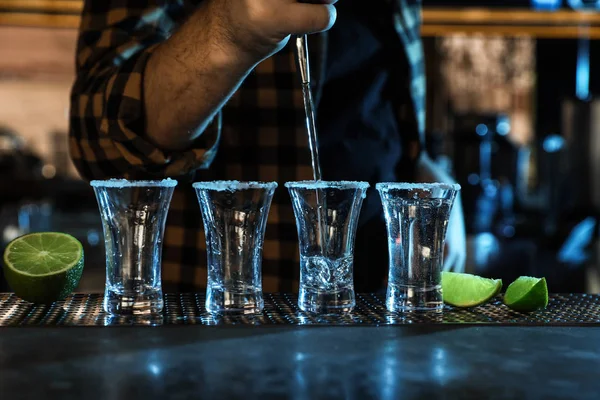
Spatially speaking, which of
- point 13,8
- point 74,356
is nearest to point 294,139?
point 74,356

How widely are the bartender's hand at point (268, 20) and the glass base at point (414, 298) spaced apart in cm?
34

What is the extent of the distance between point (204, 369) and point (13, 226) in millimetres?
3043

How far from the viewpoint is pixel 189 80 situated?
124 cm

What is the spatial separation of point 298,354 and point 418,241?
313mm

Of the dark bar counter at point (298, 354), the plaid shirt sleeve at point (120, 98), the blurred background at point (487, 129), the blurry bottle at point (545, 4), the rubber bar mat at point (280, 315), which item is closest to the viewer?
the dark bar counter at point (298, 354)

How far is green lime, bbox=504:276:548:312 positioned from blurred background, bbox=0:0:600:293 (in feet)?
5.91

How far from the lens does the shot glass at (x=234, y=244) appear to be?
1035 mm

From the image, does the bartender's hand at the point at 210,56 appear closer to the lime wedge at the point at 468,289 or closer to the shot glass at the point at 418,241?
the shot glass at the point at 418,241

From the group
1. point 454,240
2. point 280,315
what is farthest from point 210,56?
point 454,240

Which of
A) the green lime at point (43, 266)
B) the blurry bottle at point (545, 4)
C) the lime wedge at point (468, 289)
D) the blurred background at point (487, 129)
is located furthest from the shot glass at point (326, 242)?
the blurry bottle at point (545, 4)

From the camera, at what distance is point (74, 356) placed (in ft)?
2.64

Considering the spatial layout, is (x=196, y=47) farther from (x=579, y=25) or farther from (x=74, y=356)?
(x=579, y=25)

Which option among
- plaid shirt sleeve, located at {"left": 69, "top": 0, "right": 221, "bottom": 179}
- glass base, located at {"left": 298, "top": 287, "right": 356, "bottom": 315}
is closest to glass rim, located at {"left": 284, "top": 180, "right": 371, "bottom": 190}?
glass base, located at {"left": 298, "top": 287, "right": 356, "bottom": 315}

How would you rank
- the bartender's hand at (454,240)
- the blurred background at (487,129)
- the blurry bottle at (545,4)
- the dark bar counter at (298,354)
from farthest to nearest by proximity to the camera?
the blurry bottle at (545,4) → the blurred background at (487,129) → the bartender's hand at (454,240) → the dark bar counter at (298,354)
